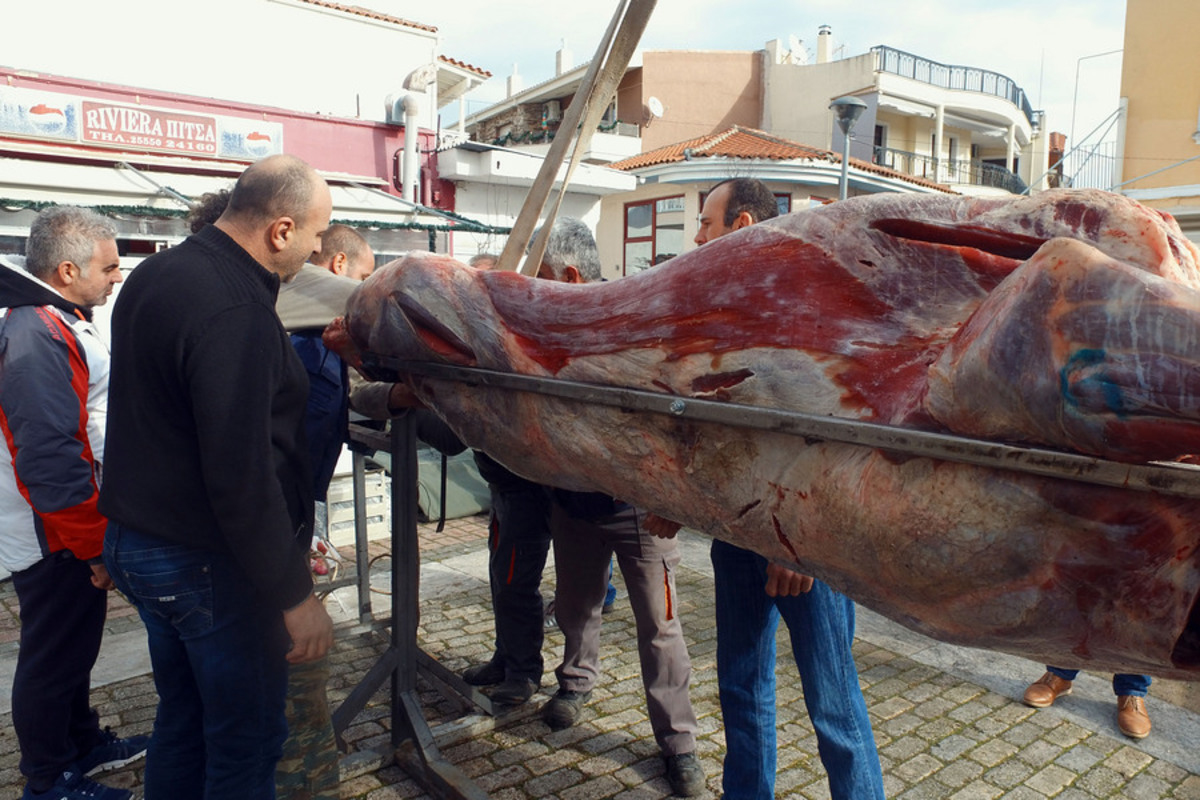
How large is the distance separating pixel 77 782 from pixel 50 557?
0.81 meters

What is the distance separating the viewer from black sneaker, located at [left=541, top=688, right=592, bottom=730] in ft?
11.7

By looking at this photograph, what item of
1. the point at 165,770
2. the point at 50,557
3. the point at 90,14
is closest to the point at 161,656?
the point at 165,770

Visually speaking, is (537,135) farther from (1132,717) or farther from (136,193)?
(1132,717)

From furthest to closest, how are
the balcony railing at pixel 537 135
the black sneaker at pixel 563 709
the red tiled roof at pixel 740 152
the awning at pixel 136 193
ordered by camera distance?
1. the balcony railing at pixel 537 135
2. the red tiled roof at pixel 740 152
3. the awning at pixel 136 193
4. the black sneaker at pixel 563 709

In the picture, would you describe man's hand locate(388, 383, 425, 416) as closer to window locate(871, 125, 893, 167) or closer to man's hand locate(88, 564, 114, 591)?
man's hand locate(88, 564, 114, 591)

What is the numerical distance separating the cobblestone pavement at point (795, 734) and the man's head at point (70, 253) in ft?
6.13

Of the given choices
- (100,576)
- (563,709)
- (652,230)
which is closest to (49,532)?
(100,576)

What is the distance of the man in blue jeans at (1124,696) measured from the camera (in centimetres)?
347

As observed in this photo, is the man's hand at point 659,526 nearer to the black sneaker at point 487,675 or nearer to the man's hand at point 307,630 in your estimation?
the man's hand at point 307,630

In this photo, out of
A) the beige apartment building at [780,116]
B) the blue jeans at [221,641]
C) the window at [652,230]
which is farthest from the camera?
the beige apartment building at [780,116]

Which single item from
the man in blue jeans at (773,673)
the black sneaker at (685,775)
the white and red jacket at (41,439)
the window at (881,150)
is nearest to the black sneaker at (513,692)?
the black sneaker at (685,775)

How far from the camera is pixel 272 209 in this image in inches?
90.9

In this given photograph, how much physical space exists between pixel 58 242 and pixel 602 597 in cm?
268

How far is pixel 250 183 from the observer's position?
2.30 meters
